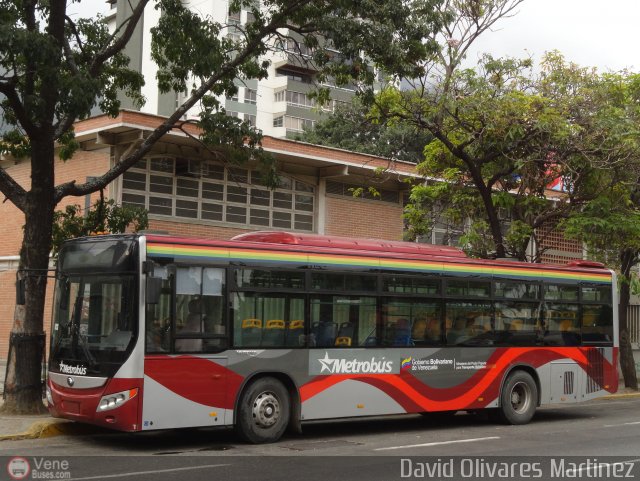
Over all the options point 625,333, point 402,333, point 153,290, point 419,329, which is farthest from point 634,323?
point 153,290

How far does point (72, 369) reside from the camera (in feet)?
37.2

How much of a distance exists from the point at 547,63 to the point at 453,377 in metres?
9.13

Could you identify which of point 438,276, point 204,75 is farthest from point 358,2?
point 438,276

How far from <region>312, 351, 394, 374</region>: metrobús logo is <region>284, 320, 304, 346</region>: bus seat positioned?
49cm

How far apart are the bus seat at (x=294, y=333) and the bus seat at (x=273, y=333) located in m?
0.09

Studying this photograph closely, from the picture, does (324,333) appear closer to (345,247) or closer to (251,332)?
(251,332)

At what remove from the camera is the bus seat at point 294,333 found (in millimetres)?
12336

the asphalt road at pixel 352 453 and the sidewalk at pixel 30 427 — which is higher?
the sidewalk at pixel 30 427

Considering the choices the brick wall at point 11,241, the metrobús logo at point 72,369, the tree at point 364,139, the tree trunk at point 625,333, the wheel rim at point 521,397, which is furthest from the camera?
the tree at point 364,139

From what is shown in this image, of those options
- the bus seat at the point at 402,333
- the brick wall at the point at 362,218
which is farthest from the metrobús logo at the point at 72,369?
the brick wall at the point at 362,218

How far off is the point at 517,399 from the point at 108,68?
989 cm

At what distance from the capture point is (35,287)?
13.5m

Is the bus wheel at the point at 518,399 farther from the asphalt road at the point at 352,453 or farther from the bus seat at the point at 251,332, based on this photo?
the bus seat at the point at 251,332

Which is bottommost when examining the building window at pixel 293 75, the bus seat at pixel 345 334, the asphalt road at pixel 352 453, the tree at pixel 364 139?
the asphalt road at pixel 352 453
